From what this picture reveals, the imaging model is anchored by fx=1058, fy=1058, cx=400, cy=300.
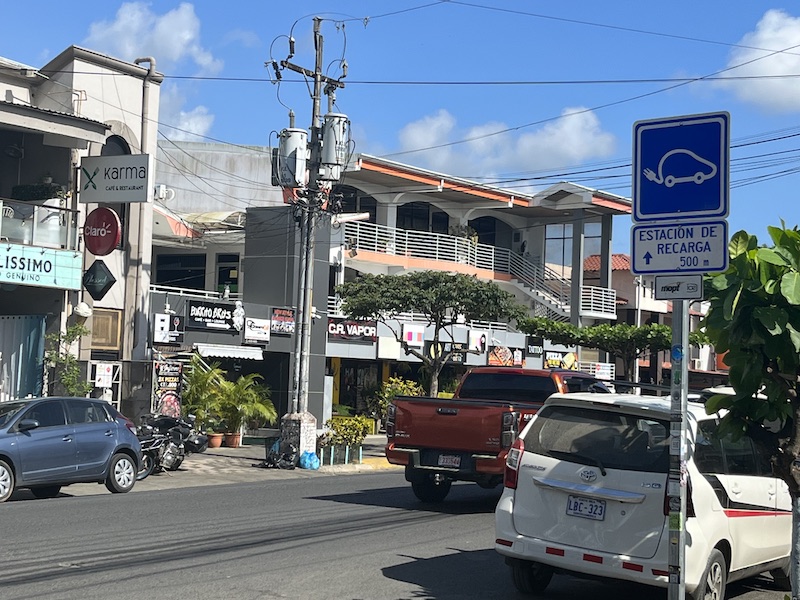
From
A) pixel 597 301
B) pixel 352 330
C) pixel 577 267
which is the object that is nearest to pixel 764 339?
pixel 352 330

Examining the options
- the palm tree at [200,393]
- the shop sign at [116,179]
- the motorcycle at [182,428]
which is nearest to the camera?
the motorcycle at [182,428]

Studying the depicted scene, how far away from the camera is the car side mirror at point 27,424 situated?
50.0 feet

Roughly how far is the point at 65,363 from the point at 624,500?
1778 centimetres

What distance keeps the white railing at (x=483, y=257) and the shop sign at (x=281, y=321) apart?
6407 millimetres

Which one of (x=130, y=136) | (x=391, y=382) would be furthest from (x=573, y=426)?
(x=391, y=382)

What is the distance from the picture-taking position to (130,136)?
2591cm

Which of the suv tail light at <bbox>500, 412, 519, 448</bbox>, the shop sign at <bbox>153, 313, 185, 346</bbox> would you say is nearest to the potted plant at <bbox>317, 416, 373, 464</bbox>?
the shop sign at <bbox>153, 313, 185, 346</bbox>

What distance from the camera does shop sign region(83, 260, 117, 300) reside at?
958 inches

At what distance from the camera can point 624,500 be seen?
817 centimetres

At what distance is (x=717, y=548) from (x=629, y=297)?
141 ft

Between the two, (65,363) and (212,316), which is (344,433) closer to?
(65,363)

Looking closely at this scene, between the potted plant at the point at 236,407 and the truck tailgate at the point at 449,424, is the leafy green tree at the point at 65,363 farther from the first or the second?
the truck tailgate at the point at 449,424

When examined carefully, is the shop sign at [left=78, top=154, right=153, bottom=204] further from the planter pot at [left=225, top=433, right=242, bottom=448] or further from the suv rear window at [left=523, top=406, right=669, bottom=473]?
the suv rear window at [left=523, top=406, right=669, bottom=473]

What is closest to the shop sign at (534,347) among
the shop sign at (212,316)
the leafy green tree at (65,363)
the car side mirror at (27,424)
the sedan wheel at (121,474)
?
the shop sign at (212,316)
